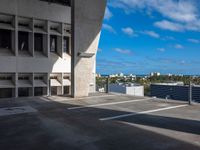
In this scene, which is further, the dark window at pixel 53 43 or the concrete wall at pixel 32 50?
the dark window at pixel 53 43

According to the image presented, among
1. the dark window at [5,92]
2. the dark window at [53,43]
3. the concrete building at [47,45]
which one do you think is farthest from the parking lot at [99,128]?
the dark window at [53,43]

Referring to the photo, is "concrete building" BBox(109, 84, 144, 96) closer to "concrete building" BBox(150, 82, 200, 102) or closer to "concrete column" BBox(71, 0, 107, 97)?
"concrete building" BBox(150, 82, 200, 102)

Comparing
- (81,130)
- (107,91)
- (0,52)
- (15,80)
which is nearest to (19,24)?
(0,52)

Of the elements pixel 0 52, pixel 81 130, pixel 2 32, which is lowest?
pixel 81 130

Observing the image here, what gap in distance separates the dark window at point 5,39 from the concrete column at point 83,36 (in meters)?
4.41

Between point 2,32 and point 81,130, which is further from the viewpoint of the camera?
point 2,32

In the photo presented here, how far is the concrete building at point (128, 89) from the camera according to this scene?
1484 centimetres

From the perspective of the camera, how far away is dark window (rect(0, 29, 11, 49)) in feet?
46.3

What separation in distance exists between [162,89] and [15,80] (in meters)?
7.85

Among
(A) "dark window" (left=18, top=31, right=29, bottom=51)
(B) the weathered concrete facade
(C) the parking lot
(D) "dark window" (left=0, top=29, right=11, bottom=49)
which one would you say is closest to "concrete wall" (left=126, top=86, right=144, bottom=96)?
(B) the weathered concrete facade

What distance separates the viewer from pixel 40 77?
15.1 meters

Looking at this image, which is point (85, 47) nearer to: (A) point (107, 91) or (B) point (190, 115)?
(A) point (107, 91)

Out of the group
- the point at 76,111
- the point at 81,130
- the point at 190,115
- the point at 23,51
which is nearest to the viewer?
the point at 81,130

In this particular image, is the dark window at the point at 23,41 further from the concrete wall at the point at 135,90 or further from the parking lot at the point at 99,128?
the concrete wall at the point at 135,90
